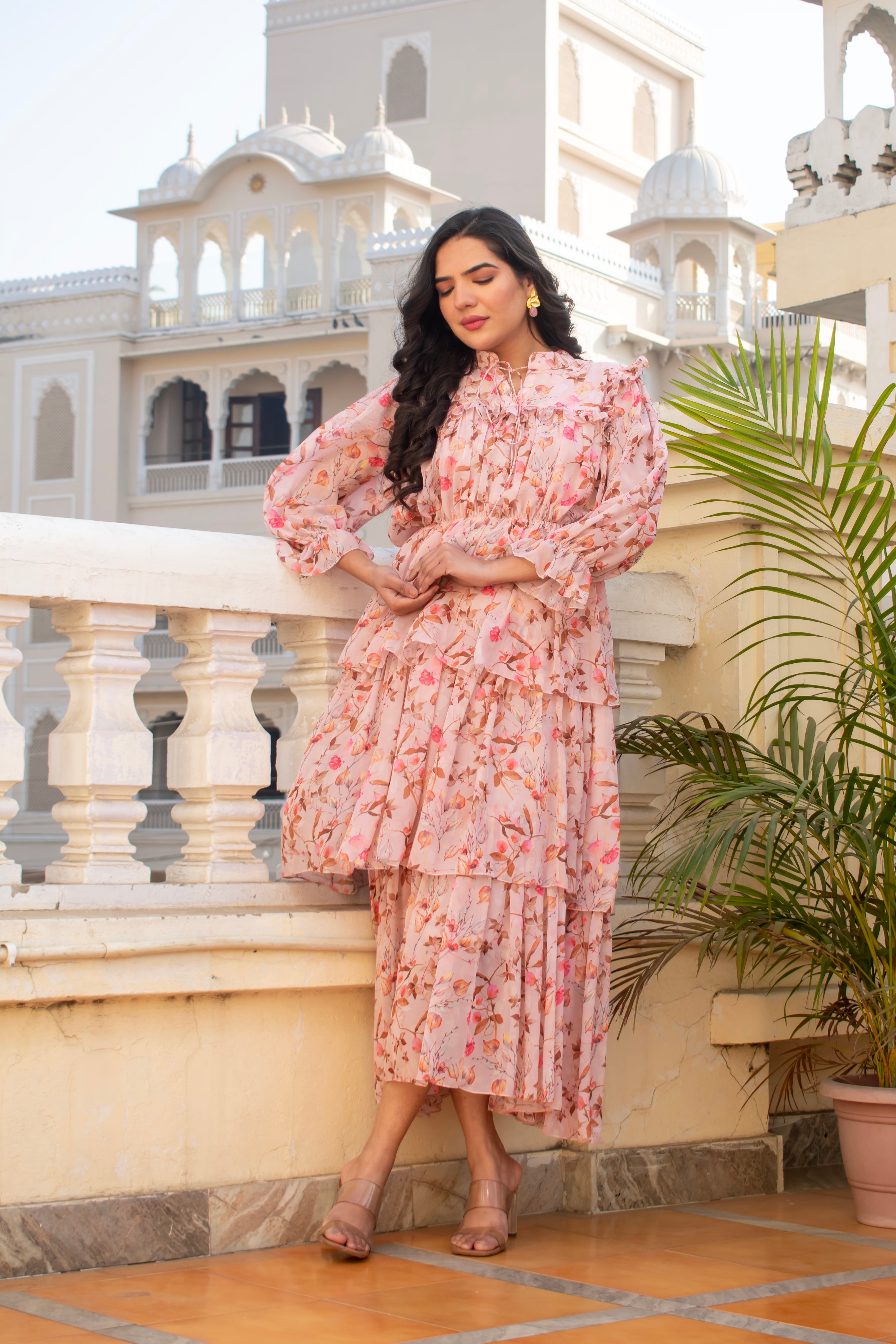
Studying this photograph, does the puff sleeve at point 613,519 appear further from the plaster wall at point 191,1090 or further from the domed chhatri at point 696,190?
the domed chhatri at point 696,190

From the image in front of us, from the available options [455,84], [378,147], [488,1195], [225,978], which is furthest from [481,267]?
[455,84]

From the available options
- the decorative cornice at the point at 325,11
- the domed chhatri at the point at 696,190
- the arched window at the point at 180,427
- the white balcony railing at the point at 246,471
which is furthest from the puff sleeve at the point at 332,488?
the decorative cornice at the point at 325,11

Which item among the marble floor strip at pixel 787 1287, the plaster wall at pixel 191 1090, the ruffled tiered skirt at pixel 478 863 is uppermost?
the ruffled tiered skirt at pixel 478 863

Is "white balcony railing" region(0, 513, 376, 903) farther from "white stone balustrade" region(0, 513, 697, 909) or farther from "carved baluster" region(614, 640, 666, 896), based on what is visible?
"carved baluster" region(614, 640, 666, 896)

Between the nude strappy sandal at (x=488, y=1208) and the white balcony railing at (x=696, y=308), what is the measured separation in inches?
958

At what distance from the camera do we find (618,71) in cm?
3281

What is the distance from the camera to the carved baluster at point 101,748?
107 inches

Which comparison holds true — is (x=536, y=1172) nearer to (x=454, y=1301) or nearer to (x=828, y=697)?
(x=454, y=1301)

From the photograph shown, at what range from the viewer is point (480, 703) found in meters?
2.72

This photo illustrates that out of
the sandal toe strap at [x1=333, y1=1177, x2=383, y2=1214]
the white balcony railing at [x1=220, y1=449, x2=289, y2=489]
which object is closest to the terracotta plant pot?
the sandal toe strap at [x1=333, y1=1177, x2=383, y2=1214]

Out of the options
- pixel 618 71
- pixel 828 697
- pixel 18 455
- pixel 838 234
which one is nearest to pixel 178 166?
pixel 18 455

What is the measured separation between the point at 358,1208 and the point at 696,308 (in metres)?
24.8

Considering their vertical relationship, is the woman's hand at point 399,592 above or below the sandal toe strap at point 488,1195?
above

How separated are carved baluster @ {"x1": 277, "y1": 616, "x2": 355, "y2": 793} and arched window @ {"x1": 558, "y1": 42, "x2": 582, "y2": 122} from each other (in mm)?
30194
